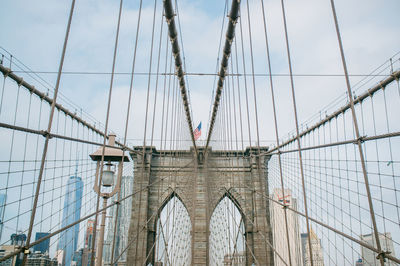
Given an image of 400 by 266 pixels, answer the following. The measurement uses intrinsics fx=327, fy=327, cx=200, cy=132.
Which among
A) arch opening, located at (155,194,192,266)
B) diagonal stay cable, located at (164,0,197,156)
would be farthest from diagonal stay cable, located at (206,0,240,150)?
arch opening, located at (155,194,192,266)

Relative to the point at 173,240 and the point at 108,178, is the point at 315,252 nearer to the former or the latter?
the point at 173,240

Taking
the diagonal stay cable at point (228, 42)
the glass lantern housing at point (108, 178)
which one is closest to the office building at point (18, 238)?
the glass lantern housing at point (108, 178)

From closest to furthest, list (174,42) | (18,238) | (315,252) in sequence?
(18,238)
(174,42)
(315,252)

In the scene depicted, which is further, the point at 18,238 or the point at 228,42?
the point at 228,42

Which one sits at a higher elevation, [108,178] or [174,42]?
[174,42]

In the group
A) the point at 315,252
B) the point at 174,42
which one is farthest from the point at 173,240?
the point at 315,252


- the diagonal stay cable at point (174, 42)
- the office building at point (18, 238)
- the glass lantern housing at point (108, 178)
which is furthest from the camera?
the glass lantern housing at point (108, 178)

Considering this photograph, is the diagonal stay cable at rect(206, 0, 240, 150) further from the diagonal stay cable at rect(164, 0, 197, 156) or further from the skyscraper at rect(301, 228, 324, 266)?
the skyscraper at rect(301, 228, 324, 266)

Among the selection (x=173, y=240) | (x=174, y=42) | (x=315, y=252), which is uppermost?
(x=174, y=42)

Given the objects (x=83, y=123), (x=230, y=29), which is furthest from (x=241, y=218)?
(x=230, y=29)

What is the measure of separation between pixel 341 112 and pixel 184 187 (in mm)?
8023

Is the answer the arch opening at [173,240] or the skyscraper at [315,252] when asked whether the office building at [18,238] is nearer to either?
the arch opening at [173,240]

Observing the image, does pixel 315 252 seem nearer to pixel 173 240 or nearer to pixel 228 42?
pixel 173 240

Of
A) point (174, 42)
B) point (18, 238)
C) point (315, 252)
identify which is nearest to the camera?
point (18, 238)
